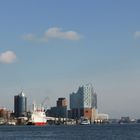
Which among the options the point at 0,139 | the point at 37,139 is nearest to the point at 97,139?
the point at 37,139

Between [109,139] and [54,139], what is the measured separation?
547 inches

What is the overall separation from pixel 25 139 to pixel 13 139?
3336 millimetres

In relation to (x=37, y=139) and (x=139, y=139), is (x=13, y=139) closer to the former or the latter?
(x=37, y=139)

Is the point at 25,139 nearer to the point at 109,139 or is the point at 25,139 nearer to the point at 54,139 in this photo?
the point at 54,139

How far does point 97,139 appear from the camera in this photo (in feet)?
464

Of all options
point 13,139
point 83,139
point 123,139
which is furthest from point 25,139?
point 123,139

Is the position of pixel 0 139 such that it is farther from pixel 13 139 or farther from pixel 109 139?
pixel 109 139

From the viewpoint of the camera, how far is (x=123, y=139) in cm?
13775

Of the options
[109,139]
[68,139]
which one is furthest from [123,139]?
[68,139]

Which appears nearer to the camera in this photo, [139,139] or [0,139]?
[139,139]

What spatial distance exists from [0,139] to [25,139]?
6.85 metres

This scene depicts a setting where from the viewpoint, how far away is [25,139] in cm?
14325

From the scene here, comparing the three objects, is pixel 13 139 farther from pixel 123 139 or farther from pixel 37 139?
pixel 123 139

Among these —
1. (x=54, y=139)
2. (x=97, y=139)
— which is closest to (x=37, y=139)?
(x=54, y=139)
